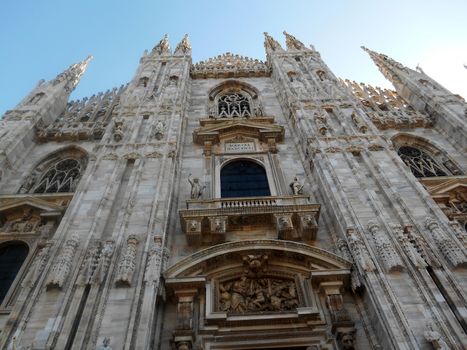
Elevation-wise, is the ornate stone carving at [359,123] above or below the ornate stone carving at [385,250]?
above

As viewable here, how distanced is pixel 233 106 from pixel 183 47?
20.6 feet

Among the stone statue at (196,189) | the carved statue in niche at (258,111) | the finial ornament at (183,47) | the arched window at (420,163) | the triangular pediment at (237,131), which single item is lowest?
the stone statue at (196,189)

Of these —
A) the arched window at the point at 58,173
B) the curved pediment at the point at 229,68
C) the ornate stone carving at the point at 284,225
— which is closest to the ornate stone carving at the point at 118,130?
the arched window at the point at 58,173

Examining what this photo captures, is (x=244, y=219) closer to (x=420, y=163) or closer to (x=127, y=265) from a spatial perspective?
(x=127, y=265)

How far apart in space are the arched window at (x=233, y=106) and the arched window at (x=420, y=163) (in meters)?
6.60

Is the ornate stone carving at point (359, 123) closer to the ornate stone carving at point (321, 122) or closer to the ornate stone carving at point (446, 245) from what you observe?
the ornate stone carving at point (321, 122)

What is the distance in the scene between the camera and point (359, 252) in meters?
9.00

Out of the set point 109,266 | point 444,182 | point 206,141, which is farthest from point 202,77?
point 109,266

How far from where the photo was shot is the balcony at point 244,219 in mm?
10336

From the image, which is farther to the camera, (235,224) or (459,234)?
(235,224)

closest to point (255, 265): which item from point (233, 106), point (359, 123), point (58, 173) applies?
point (359, 123)

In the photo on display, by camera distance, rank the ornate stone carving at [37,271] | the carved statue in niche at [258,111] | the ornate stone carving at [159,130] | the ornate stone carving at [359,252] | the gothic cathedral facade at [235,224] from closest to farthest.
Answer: the gothic cathedral facade at [235,224]
the ornate stone carving at [37,271]
the ornate stone carving at [359,252]
the ornate stone carving at [159,130]
the carved statue in niche at [258,111]

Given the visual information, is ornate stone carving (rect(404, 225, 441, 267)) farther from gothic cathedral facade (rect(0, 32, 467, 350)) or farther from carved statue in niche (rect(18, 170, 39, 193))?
carved statue in niche (rect(18, 170, 39, 193))

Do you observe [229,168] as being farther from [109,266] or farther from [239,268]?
[109,266]
